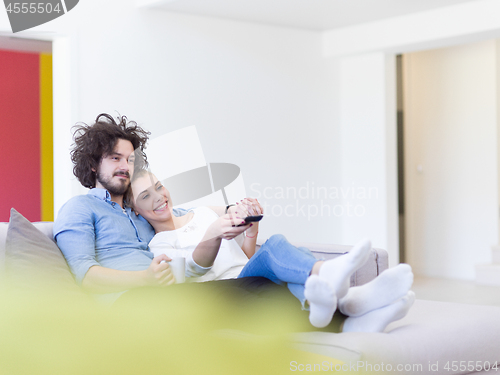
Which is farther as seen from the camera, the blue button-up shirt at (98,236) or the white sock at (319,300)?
the blue button-up shirt at (98,236)

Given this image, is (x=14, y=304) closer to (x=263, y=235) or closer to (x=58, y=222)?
(x=58, y=222)

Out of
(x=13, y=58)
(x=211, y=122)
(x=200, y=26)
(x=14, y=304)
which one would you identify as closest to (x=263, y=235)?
(x=211, y=122)

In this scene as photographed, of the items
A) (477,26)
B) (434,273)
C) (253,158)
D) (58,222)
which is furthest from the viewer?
(434,273)

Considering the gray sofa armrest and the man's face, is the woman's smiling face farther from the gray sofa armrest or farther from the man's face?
the gray sofa armrest

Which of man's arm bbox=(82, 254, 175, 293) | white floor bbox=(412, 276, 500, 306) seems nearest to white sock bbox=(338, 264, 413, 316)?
man's arm bbox=(82, 254, 175, 293)

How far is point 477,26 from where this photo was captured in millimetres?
4480

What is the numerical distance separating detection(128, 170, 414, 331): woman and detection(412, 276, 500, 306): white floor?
280 centimetres

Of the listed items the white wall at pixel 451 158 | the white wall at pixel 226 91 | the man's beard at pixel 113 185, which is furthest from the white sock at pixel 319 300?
the white wall at pixel 451 158

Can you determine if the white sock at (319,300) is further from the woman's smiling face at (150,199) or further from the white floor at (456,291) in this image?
the white floor at (456,291)

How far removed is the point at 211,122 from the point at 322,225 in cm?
151

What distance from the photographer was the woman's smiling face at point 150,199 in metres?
2.46

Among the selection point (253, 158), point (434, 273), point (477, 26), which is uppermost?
point (477, 26)
